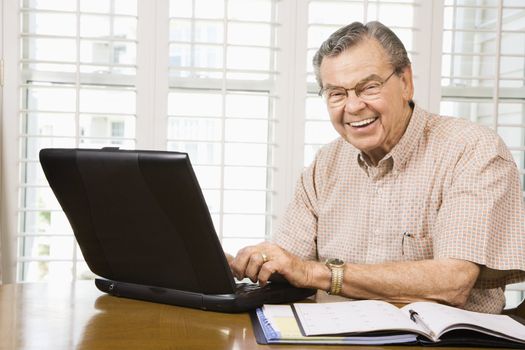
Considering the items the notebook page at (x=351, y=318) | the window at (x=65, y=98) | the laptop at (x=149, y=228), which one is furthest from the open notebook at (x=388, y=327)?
the window at (x=65, y=98)

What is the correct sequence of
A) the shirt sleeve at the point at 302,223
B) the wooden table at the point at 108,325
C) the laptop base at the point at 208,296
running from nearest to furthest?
the wooden table at the point at 108,325
the laptop base at the point at 208,296
the shirt sleeve at the point at 302,223

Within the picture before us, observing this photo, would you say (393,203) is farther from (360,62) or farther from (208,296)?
(208,296)

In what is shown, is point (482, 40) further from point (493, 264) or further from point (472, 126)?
point (493, 264)

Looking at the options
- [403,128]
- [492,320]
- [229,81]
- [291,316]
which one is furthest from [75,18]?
[492,320]

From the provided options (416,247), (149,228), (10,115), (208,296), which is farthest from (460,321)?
(10,115)

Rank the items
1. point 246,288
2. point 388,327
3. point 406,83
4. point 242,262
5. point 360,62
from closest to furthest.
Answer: point 388,327 < point 246,288 < point 242,262 < point 360,62 < point 406,83

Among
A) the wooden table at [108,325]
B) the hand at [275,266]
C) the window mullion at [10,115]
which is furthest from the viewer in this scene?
the window mullion at [10,115]

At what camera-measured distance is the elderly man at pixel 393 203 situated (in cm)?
144

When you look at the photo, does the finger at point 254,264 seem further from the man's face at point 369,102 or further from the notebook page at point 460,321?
the man's face at point 369,102

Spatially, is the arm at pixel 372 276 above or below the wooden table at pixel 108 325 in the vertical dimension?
above

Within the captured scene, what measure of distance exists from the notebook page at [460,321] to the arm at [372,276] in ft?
0.62

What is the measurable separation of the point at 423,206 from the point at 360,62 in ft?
1.42

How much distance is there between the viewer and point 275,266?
1.39 metres

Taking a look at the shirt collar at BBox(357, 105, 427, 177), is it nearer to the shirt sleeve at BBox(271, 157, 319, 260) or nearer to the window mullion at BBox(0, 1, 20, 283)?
the shirt sleeve at BBox(271, 157, 319, 260)
